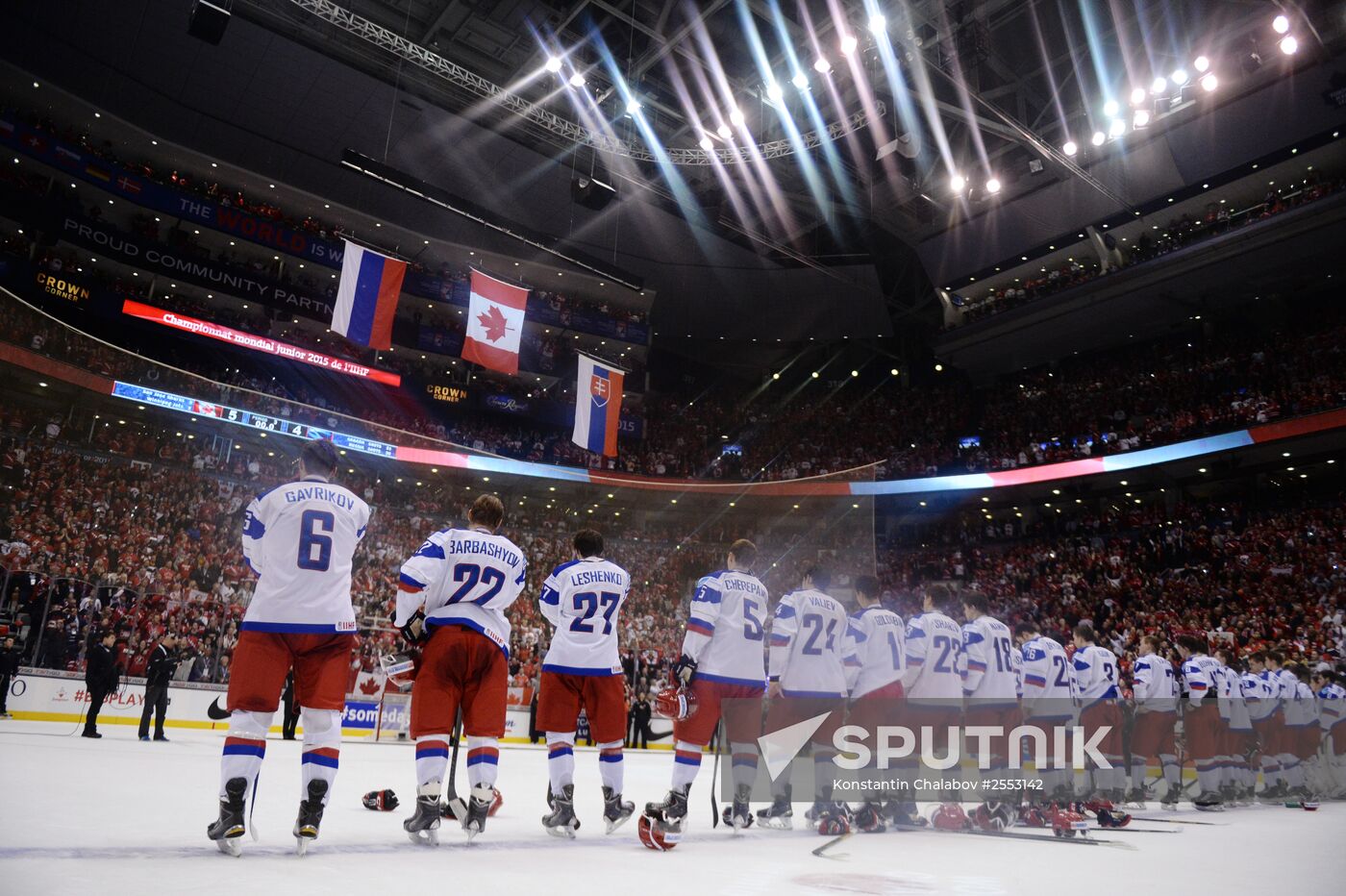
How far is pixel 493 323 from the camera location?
59.1 feet

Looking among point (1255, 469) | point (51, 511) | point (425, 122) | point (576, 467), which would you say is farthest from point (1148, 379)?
point (51, 511)

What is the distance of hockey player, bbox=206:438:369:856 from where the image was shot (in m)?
3.78

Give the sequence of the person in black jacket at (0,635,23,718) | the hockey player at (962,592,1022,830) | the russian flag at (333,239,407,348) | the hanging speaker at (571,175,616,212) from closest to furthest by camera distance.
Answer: the hockey player at (962,592,1022,830) → the person in black jacket at (0,635,23,718) → the russian flag at (333,239,407,348) → the hanging speaker at (571,175,616,212)

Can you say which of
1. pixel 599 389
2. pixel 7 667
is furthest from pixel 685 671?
pixel 599 389

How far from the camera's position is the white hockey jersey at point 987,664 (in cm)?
705

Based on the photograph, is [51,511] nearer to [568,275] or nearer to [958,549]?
[568,275]

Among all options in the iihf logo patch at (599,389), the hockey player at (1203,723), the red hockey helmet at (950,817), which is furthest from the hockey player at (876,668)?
the iihf logo patch at (599,389)

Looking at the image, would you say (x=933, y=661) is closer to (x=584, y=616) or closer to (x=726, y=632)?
(x=726, y=632)

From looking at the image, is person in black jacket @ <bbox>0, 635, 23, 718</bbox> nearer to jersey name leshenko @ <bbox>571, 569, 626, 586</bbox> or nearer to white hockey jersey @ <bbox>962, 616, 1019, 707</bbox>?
jersey name leshenko @ <bbox>571, 569, 626, 586</bbox>

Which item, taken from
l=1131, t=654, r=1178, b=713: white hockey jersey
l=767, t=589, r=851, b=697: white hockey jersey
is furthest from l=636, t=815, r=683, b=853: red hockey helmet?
l=1131, t=654, r=1178, b=713: white hockey jersey

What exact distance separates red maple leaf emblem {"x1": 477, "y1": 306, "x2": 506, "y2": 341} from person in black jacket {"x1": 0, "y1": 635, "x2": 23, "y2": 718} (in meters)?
9.94

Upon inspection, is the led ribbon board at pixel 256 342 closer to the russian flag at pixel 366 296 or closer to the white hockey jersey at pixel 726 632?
the russian flag at pixel 366 296

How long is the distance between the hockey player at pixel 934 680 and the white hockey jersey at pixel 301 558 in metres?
4.61

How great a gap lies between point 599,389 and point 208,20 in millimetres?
10770
